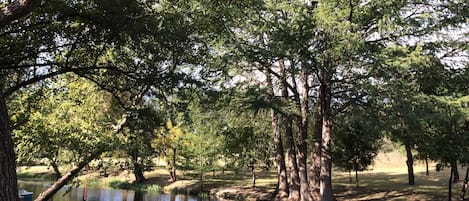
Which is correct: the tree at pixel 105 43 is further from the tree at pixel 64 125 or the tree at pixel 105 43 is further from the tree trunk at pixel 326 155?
the tree trunk at pixel 326 155

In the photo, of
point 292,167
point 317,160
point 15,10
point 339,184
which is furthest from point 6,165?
point 339,184

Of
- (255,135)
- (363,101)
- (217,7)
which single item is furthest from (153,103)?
(255,135)

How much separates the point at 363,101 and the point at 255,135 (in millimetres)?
10166

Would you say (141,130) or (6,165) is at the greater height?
(141,130)

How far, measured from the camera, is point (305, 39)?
13938 millimetres

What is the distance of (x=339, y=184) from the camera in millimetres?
26203

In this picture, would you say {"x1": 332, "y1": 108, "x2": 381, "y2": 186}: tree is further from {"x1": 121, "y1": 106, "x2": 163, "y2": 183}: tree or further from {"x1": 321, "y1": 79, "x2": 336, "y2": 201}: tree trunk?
{"x1": 121, "y1": 106, "x2": 163, "y2": 183}: tree

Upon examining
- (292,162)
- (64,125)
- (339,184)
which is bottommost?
(339,184)

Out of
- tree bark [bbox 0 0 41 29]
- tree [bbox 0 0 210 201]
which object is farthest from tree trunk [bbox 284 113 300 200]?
tree bark [bbox 0 0 41 29]

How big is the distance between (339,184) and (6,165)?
24.2 metres

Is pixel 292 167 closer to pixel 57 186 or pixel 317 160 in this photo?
pixel 317 160

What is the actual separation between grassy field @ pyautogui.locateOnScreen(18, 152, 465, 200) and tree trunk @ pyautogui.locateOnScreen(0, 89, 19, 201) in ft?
59.9

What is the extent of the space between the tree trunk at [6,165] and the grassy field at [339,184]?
18268 mm

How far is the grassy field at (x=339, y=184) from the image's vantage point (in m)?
20.7
